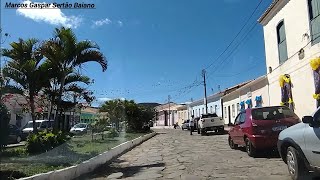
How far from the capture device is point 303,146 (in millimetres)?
Answer: 7113

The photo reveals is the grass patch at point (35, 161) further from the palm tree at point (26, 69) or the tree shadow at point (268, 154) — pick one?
the tree shadow at point (268, 154)

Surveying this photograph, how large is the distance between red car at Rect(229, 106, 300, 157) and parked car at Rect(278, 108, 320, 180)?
3216 millimetres

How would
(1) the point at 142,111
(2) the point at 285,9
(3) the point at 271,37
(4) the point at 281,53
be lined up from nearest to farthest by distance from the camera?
(2) the point at 285,9, (4) the point at 281,53, (3) the point at 271,37, (1) the point at 142,111

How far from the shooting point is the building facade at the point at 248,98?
27953mm

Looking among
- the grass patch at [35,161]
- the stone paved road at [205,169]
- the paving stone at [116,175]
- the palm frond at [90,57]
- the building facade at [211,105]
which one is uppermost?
the building facade at [211,105]

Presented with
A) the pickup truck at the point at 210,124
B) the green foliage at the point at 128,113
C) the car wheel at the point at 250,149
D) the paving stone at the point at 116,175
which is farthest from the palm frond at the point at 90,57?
the green foliage at the point at 128,113

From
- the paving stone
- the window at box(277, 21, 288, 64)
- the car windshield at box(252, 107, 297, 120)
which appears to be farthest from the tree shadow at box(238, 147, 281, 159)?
the window at box(277, 21, 288, 64)

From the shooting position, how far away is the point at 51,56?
44.4 feet

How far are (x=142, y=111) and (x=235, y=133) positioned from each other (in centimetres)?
2254

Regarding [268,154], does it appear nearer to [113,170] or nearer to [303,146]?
[113,170]

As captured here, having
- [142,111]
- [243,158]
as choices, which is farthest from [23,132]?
[243,158]

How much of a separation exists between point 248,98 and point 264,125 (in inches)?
880

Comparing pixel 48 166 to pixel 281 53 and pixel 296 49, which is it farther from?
pixel 281 53

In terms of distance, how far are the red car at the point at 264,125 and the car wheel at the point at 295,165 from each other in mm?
3735
